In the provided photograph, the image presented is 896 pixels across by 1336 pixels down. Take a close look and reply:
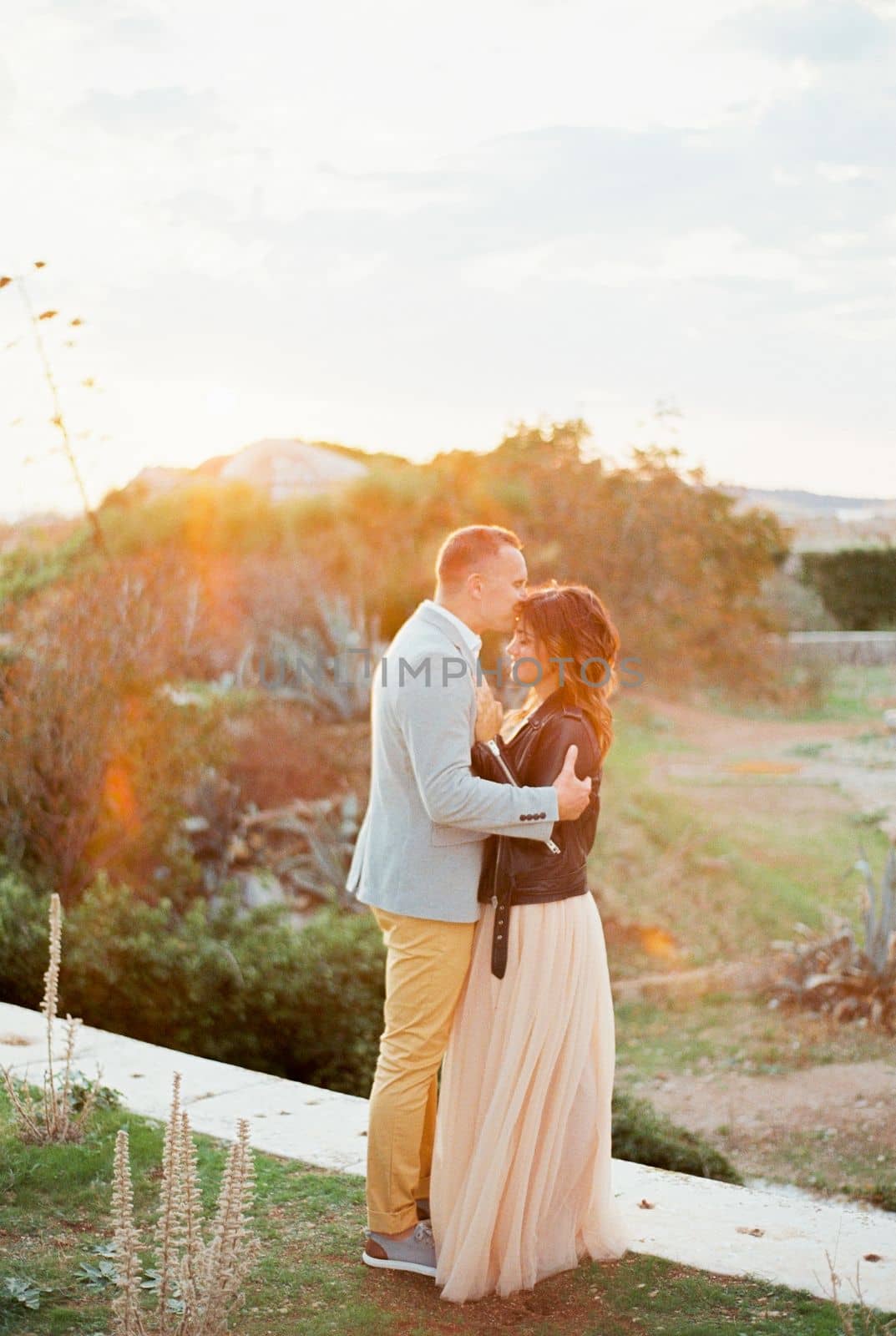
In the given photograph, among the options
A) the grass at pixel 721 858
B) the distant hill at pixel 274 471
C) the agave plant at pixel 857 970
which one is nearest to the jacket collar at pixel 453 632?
the agave plant at pixel 857 970

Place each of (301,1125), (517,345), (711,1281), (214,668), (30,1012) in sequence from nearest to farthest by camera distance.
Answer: (711,1281) < (301,1125) < (30,1012) < (214,668) < (517,345)

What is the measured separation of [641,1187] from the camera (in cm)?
343

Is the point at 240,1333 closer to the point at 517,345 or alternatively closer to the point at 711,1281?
the point at 711,1281

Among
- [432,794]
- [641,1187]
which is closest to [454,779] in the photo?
[432,794]

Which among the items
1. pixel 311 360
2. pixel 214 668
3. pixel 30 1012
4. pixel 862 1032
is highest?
pixel 311 360

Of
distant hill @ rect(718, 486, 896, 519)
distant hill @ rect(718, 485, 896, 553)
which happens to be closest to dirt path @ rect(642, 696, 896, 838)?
distant hill @ rect(718, 486, 896, 519)

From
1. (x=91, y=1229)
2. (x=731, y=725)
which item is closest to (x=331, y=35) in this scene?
(x=91, y=1229)

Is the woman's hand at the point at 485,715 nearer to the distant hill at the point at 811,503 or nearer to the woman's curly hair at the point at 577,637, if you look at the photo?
the woman's curly hair at the point at 577,637

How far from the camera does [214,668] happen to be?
994 centimetres

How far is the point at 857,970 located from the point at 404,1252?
4.74 m

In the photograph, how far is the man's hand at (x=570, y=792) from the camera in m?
2.76

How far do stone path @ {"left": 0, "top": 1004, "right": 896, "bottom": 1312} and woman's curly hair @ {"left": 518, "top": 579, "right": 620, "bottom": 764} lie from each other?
1.15m

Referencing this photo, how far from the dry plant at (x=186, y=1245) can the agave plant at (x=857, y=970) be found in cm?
507

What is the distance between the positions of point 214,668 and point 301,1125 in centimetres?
639
